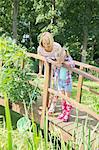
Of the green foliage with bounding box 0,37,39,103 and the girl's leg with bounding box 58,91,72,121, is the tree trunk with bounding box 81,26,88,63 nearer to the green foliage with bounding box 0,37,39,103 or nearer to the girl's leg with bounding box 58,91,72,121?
the green foliage with bounding box 0,37,39,103

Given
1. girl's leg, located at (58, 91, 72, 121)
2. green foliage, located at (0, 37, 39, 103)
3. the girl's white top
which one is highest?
the girl's white top

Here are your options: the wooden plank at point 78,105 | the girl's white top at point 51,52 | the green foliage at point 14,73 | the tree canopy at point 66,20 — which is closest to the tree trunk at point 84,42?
the tree canopy at point 66,20

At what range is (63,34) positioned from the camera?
806 inches

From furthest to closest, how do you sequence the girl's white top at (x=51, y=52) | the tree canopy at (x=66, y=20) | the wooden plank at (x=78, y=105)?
the tree canopy at (x=66, y=20), the girl's white top at (x=51, y=52), the wooden plank at (x=78, y=105)

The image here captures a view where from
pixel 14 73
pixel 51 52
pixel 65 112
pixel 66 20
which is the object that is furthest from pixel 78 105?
pixel 66 20

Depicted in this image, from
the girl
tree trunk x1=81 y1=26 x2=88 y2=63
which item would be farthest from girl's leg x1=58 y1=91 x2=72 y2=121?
tree trunk x1=81 y1=26 x2=88 y2=63

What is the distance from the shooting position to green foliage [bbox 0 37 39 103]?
5.12m

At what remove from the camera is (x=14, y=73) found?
17.0ft

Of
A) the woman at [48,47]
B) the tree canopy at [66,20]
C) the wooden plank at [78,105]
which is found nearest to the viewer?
the wooden plank at [78,105]

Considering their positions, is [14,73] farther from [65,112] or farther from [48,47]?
[65,112]

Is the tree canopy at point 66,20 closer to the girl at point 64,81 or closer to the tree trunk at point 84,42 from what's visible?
the tree trunk at point 84,42

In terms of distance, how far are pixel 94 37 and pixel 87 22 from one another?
1.95 meters

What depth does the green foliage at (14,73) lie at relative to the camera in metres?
5.12

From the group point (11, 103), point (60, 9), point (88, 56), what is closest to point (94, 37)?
point (88, 56)
